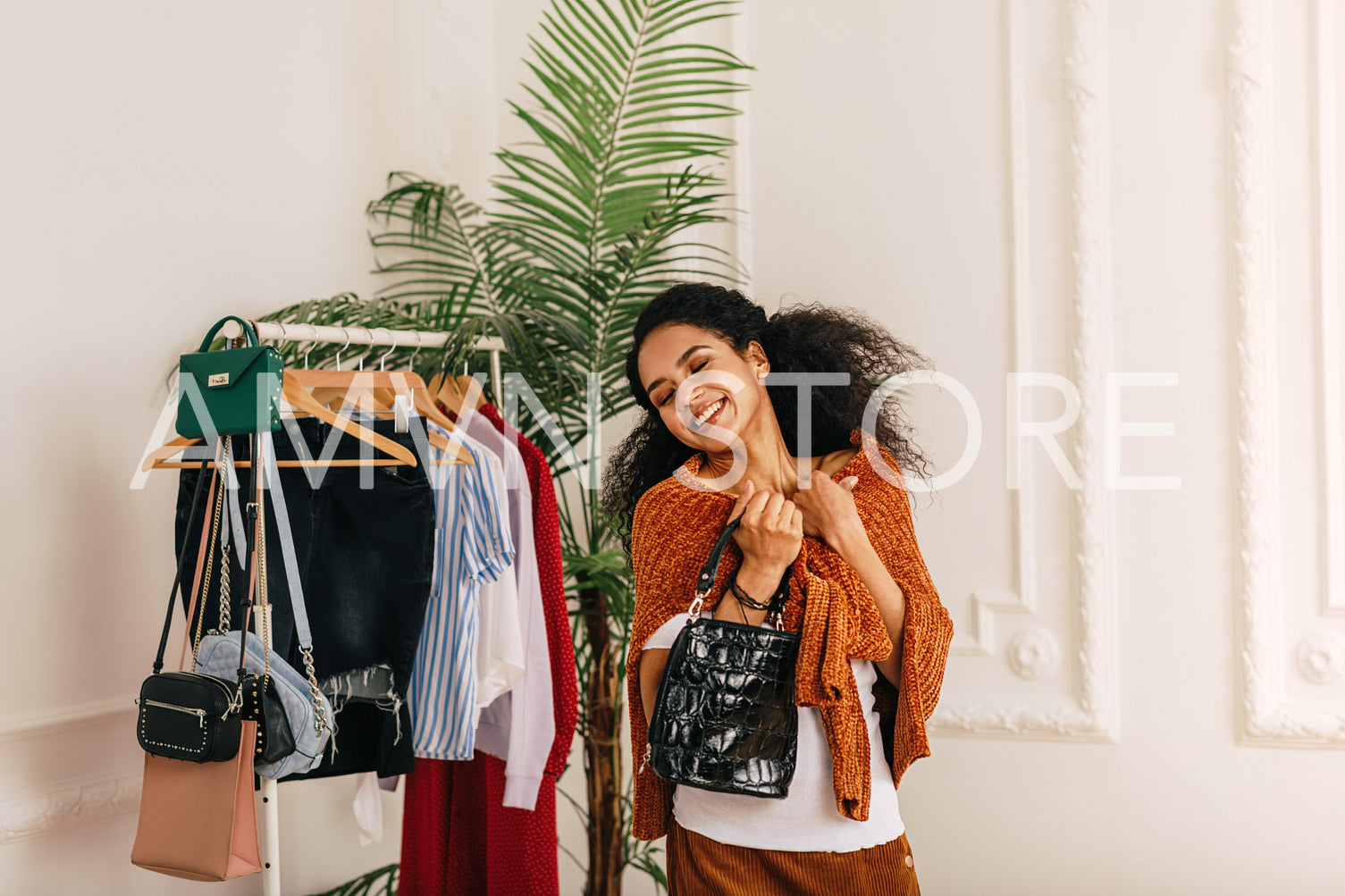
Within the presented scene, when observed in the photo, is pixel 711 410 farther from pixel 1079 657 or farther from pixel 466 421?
pixel 1079 657

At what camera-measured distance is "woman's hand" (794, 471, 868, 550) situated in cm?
146

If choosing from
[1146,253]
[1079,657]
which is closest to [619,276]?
[1146,253]

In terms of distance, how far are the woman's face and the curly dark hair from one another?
0.03 m

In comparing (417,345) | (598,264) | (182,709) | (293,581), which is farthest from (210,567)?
(598,264)

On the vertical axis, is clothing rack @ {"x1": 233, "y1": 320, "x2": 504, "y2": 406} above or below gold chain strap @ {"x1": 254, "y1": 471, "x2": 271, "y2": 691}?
above

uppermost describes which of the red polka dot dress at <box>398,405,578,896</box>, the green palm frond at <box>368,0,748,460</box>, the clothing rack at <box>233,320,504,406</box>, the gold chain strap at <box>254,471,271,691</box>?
the green palm frond at <box>368,0,748,460</box>

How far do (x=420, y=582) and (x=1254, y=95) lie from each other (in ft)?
6.84

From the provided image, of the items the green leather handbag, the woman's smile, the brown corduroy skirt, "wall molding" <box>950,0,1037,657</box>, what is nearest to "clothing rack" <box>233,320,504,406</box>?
the green leather handbag

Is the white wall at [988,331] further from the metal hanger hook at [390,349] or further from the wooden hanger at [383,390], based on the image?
the wooden hanger at [383,390]

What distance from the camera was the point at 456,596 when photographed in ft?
6.37

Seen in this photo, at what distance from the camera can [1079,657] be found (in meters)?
2.30

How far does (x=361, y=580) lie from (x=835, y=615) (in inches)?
36.9

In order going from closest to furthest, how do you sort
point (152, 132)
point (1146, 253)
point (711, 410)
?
point (711, 410), point (152, 132), point (1146, 253)

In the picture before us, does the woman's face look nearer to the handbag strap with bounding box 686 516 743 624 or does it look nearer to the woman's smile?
the woman's smile
